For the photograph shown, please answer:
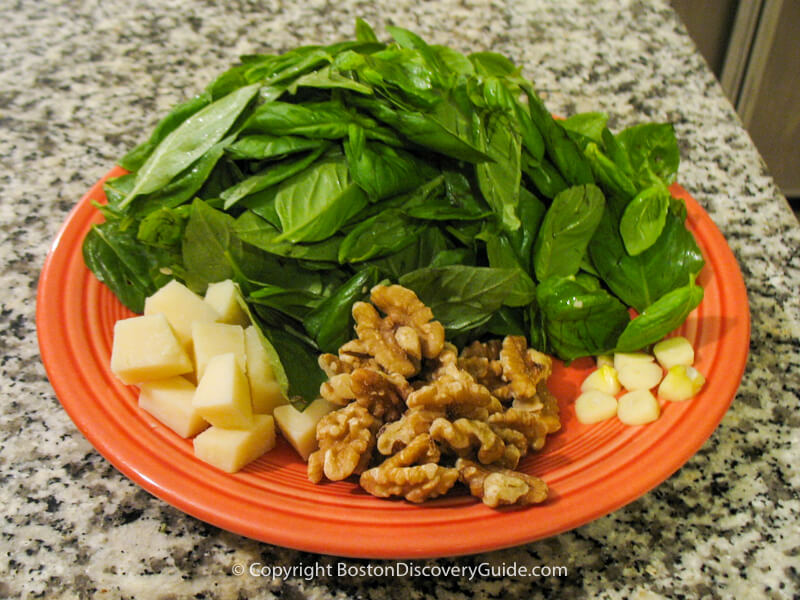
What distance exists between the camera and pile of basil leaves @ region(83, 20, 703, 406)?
44.4 inches

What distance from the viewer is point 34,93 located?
1912 mm

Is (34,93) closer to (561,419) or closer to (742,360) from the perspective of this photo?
(561,419)

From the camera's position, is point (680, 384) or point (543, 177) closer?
point (680, 384)

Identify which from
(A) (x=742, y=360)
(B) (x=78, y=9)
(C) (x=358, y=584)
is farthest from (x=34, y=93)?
(A) (x=742, y=360)

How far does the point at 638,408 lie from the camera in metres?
1.06

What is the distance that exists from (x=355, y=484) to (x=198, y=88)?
4.26 feet

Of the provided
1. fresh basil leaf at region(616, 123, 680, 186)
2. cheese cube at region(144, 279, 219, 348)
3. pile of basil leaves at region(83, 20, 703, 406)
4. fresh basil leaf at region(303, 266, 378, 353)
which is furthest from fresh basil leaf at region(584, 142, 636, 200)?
cheese cube at region(144, 279, 219, 348)

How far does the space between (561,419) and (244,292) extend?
0.52 metres

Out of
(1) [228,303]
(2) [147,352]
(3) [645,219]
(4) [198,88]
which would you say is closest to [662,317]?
(3) [645,219]

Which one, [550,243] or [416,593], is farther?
[550,243]

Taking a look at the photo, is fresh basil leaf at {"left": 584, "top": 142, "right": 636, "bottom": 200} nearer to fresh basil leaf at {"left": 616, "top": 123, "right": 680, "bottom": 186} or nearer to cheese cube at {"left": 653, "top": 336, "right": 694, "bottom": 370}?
fresh basil leaf at {"left": 616, "top": 123, "right": 680, "bottom": 186}

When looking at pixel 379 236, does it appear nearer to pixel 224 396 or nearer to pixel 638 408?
pixel 224 396

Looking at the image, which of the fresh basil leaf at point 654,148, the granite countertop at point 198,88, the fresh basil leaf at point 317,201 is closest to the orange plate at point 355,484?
the granite countertop at point 198,88

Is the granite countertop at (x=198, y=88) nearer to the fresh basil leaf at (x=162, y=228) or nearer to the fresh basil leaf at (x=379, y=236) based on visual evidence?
the fresh basil leaf at (x=162, y=228)
